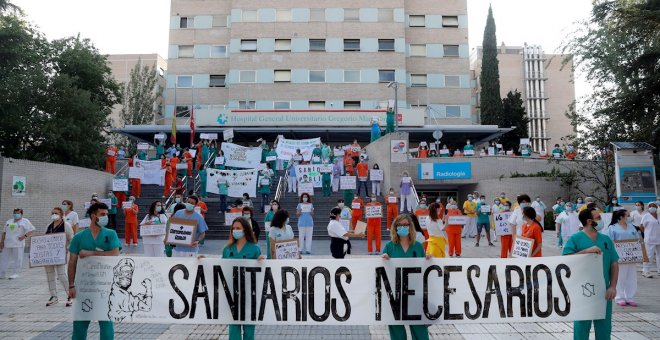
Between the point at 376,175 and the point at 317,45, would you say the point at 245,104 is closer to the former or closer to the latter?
the point at 317,45

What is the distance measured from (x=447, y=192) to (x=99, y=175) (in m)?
20.6

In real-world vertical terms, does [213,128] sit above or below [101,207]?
above

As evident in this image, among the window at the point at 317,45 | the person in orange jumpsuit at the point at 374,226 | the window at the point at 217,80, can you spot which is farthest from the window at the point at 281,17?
the person in orange jumpsuit at the point at 374,226

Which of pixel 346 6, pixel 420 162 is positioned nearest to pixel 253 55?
pixel 346 6

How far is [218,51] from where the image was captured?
148ft

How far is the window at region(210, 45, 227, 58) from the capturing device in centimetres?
4488

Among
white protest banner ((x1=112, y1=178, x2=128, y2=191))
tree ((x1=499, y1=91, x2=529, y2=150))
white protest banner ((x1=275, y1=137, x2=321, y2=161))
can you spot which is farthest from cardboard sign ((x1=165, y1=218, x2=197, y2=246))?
tree ((x1=499, y1=91, x2=529, y2=150))

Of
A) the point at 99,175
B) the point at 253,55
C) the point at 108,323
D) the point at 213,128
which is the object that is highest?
the point at 253,55

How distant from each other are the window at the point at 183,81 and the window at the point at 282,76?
8.08 m

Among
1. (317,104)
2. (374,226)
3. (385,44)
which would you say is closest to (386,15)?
(385,44)

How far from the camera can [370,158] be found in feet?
83.5

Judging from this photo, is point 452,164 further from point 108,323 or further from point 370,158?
point 108,323

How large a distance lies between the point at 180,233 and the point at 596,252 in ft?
22.8

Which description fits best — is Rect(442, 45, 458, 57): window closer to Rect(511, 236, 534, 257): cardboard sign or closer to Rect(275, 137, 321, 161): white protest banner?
Rect(275, 137, 321, 161): white protest banner
